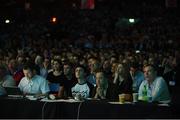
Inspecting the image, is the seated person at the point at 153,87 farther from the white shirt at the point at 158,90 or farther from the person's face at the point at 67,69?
the person's face at the point at 67,69

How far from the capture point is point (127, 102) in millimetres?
9008

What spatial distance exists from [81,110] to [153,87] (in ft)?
6.63

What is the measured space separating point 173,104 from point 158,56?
32.9ft

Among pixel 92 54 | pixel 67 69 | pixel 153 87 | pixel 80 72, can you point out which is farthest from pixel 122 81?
pixel 92 54

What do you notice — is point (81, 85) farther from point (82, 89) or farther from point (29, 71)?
point (29, 71)

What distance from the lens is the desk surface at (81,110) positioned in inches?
337

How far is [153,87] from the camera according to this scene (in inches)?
409

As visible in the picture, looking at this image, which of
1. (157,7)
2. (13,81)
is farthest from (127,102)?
(157,7)

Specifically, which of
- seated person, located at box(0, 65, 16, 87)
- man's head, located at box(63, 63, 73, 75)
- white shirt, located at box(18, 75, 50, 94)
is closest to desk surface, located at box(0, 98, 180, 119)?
white shirt, located at box(18, 75, 50, 94)

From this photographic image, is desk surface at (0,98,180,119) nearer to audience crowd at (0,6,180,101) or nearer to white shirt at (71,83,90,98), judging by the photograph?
audience crowd at (0,6,180,101)

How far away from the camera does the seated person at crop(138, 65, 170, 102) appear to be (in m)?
10.2

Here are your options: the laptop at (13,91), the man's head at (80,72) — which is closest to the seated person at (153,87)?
the man's head at (80,72)

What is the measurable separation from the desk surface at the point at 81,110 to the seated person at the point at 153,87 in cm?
149

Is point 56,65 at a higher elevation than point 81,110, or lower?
higher
